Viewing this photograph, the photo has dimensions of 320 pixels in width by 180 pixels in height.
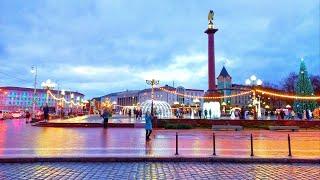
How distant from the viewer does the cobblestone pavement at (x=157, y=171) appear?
12039 mm

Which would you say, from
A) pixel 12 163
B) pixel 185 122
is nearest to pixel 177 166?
pixel 12 163

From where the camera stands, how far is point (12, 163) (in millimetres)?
14953

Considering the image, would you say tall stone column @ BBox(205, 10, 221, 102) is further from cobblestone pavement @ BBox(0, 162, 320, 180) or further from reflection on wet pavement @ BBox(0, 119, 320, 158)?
cobblestone pavement @ BBox(0, 162, 320, 180)

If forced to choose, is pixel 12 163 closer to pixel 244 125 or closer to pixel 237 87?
pixel 244 125

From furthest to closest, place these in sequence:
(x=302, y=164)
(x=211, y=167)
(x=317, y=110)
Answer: (x=317, y=110) → (x=302, y=164) → (x=211, y=167)

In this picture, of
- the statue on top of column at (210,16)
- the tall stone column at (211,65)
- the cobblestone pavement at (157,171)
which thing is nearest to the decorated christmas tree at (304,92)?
the tall stone column at (211,65)

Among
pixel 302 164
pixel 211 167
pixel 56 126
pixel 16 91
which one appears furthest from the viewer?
pixel 16 91

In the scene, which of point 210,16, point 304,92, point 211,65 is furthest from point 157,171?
point 304,92

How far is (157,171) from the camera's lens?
13094 millimetres


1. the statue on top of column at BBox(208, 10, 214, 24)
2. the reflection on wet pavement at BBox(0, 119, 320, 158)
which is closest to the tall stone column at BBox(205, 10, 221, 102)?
the statue on top of column at BBox(208, 10, 214, 24)

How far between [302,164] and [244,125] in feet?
89.7

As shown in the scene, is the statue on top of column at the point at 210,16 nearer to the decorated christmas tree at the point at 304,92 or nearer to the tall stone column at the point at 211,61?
the tall stone column at the point at 211,61

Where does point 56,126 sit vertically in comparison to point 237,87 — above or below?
below

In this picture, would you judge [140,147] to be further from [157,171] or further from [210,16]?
[210,16]
